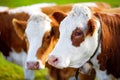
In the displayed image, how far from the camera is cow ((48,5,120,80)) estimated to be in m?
5.22

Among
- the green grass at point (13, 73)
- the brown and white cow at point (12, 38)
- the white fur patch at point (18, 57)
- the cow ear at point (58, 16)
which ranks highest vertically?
the cow ear at point (58, 16)

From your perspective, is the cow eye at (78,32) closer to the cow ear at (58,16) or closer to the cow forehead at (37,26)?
the cow ear at (58,16)

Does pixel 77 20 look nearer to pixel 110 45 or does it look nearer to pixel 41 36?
pixel 110 45

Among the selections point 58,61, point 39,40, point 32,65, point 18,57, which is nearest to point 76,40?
point 58,61

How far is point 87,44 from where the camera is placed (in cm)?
529

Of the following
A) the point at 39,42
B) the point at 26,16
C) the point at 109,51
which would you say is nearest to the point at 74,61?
the point at 109,51

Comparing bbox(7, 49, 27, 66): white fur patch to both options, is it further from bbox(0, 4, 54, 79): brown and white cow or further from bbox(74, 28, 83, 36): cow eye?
bbox(74, 28, 83, 36): cow eye

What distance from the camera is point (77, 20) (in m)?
5.30

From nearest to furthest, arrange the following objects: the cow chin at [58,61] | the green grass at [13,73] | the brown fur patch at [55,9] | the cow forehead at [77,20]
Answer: the cow chin at [58,61], the cow forehead at [77,20], the brown fur patch at [55,9], the green grass at [13,73]

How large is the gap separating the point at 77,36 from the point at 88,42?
159mm

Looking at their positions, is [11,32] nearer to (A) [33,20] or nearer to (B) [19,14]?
(B) [19,14]

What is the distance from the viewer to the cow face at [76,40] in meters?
5.19

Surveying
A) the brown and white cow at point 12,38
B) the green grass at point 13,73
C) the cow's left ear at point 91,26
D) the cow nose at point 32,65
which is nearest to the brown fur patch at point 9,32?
the brown and white cow at point 12,38

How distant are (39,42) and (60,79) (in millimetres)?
1113
